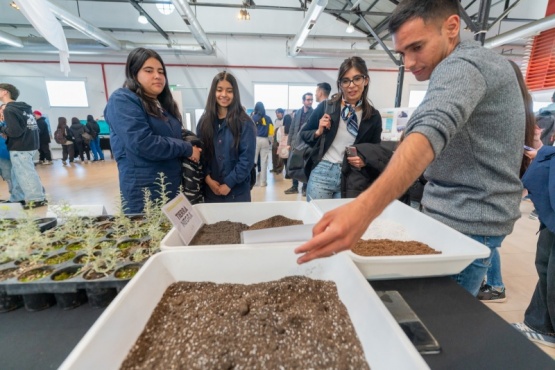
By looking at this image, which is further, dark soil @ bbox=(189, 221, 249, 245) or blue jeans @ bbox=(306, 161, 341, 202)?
blue jeans @ bbox=(306, 161, 341, 202)

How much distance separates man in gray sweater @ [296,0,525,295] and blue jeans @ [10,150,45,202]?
14.3 ft

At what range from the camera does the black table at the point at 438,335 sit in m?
0.53

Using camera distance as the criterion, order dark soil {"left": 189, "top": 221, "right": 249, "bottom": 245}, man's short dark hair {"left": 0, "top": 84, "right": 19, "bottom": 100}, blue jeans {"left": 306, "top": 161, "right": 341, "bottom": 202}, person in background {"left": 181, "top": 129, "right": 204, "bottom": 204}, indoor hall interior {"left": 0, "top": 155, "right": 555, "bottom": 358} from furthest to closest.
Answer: man's short dark hair {"left": 0, "top": 84, "right": 19, "bottom": 100} < indoor hall interior {"left": 0, "top": 155, "right": 555, "bottom": 358} < blue jeans {"left": 306, "top": 161, "right": 341, "bottom": 202} < person in background {"left": 181, "top": 129, "right": 204, "bottom": 204} < dark soil {"left": 189, "top": 221, "right": 249, "bottom": 245}

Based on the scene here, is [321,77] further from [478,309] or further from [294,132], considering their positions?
[478,309]

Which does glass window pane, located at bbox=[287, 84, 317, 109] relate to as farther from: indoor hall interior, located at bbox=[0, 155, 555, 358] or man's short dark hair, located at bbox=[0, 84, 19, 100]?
man's short dark hair, located at bbox=[0, 84, 19, 100]

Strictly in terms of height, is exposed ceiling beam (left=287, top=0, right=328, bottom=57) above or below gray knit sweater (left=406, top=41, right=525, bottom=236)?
above

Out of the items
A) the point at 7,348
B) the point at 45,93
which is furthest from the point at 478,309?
the point at 45,93

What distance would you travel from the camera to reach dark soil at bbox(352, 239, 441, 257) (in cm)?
86

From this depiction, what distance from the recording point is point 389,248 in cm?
91

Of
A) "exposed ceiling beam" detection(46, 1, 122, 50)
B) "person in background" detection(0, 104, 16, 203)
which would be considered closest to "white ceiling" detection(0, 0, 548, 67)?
"exposed ceiling beam" detection(46, 1, 122, 50)

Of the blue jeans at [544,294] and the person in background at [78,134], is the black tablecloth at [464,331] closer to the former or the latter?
the blue jeans at [544,294]

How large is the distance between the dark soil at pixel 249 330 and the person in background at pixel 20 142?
12.2 ft

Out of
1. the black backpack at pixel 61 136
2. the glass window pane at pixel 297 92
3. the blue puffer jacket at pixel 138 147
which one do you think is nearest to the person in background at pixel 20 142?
the blue puffer jacket at pixel 138 147

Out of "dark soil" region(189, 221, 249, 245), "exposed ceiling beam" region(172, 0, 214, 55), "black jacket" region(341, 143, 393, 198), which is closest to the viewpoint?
"dark soil" region(189, 221, 249, 245)
